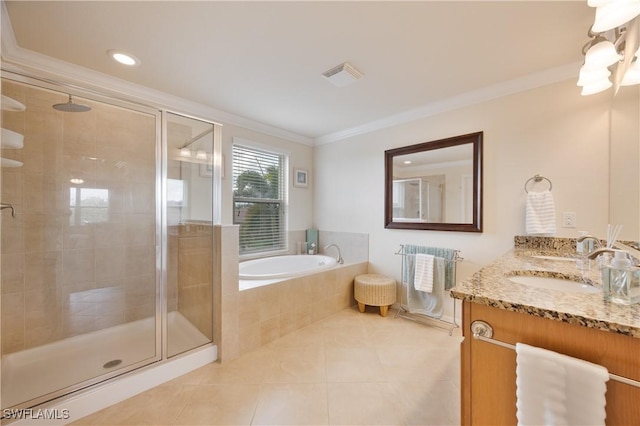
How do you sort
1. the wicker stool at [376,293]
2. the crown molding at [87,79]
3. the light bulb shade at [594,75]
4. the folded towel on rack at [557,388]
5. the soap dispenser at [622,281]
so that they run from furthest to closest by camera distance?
the wicker stool at [376,293] < the crown molding at [87,79] < the light bulb shade at [594,75] < the soap dispenser at [622,281] < the folded towel on rack at [557,388]

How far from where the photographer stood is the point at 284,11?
A: 145 centimetres

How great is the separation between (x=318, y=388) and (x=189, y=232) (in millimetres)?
1660

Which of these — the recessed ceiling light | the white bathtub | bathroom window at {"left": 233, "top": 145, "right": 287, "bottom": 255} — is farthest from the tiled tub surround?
the recessed ceiling light

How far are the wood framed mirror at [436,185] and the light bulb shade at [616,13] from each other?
1342mm

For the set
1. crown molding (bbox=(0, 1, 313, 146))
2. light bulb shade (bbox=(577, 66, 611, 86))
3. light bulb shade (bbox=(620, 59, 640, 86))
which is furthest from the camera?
crown molding (bbox=(0, 1, 313, 146))

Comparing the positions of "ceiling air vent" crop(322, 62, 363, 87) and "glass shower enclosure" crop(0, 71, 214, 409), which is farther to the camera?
"ceiling air vent" crop(322, 62, 363, 87)

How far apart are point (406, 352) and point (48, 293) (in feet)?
9.96

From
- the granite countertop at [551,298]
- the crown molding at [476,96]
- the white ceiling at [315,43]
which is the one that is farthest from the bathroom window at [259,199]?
the granite countertop at [551,298]

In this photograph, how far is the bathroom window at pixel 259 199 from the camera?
3186mm

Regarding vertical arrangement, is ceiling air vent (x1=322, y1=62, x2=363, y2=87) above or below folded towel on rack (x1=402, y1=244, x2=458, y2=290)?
above

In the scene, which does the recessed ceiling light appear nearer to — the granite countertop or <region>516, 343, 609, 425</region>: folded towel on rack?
the granite countertop

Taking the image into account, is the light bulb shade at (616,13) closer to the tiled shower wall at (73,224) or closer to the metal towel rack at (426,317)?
the metal towel rack at (426,317)

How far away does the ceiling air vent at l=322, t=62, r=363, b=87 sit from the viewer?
1.98 metres

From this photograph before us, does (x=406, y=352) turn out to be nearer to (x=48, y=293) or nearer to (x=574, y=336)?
(x=574, y=336)
